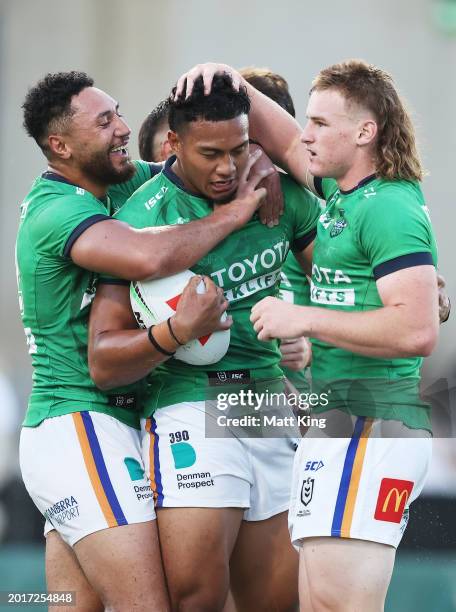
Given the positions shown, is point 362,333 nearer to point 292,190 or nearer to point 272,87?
point 292,190

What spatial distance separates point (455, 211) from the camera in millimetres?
12648

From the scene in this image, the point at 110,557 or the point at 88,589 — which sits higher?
the point at 110,557

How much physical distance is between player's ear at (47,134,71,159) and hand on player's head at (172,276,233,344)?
0.87 m

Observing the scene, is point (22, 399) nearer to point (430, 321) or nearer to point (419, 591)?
point (419, 591)

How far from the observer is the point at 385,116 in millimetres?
4141

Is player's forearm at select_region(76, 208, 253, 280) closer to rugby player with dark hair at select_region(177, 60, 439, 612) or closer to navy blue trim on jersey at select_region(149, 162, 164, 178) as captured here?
rugby player with dark hair at select_region(177, 60, 439, 612)

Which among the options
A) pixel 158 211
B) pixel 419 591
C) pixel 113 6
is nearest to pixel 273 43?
pixel 113 6

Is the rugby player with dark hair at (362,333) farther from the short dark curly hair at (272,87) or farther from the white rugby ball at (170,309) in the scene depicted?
the short dark curly hair at (272,87)

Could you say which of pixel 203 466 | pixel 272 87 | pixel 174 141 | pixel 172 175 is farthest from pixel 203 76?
pixel 203 466

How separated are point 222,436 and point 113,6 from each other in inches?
393

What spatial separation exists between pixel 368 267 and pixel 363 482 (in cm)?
79

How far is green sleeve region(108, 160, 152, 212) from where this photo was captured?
16.3 ft

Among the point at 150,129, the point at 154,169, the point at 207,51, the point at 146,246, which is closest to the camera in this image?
the point at 146,246

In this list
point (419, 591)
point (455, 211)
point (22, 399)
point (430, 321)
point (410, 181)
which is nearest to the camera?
point (430, 321)
